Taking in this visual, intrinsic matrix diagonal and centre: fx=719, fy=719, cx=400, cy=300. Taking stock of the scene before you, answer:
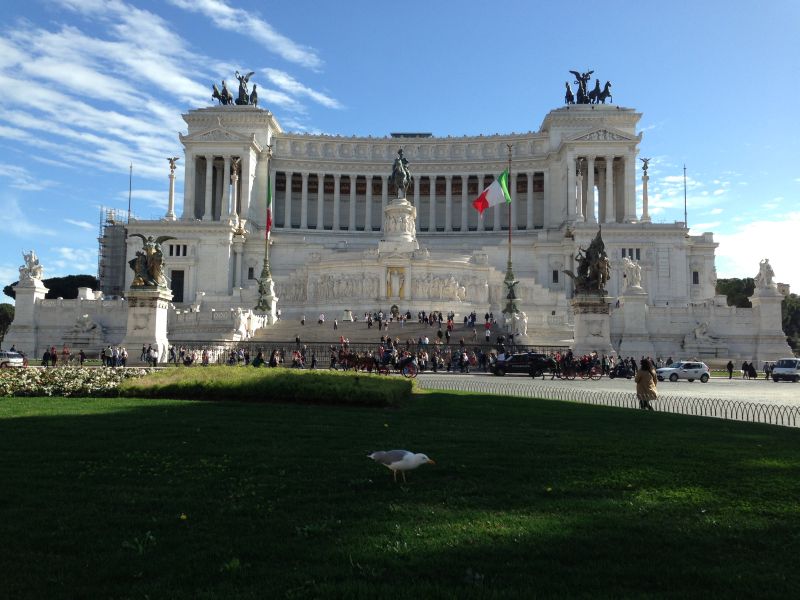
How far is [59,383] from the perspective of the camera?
21938mm

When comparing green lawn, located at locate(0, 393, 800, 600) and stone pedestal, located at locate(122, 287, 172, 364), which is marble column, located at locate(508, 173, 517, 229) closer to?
stone pedestal, located at locate(122, 287, 172, 364)

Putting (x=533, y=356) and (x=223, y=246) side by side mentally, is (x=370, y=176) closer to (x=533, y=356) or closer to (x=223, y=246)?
(x=223, y=246)

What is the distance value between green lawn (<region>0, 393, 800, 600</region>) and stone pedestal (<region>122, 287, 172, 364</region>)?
26.1 meters

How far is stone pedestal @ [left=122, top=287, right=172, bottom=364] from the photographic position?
129ft

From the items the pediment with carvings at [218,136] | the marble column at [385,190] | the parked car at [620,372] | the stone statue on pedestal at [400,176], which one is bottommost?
the parked car at [620,372]

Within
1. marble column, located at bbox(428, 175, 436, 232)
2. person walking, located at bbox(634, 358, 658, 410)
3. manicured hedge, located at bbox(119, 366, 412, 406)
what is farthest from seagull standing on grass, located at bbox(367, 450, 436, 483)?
marble column, located at bbox(428, 175, 436, 232)

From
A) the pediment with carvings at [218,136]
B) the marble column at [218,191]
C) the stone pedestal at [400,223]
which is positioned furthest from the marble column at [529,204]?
the marble column at [218,191]

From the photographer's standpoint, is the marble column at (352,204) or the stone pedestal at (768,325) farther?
the marble column at (352,204)

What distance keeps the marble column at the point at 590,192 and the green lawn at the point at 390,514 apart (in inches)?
3287

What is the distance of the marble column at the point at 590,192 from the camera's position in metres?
93.9

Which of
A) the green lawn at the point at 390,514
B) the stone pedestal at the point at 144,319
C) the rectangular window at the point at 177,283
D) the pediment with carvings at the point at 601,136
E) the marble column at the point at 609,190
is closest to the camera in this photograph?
the green lawn at the point at 390,514

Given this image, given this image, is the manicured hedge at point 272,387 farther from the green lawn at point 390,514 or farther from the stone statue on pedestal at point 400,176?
the stone statue on pedestal at point 400,176

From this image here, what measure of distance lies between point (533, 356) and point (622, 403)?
15893mm

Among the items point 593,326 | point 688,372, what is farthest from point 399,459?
point 688,372
